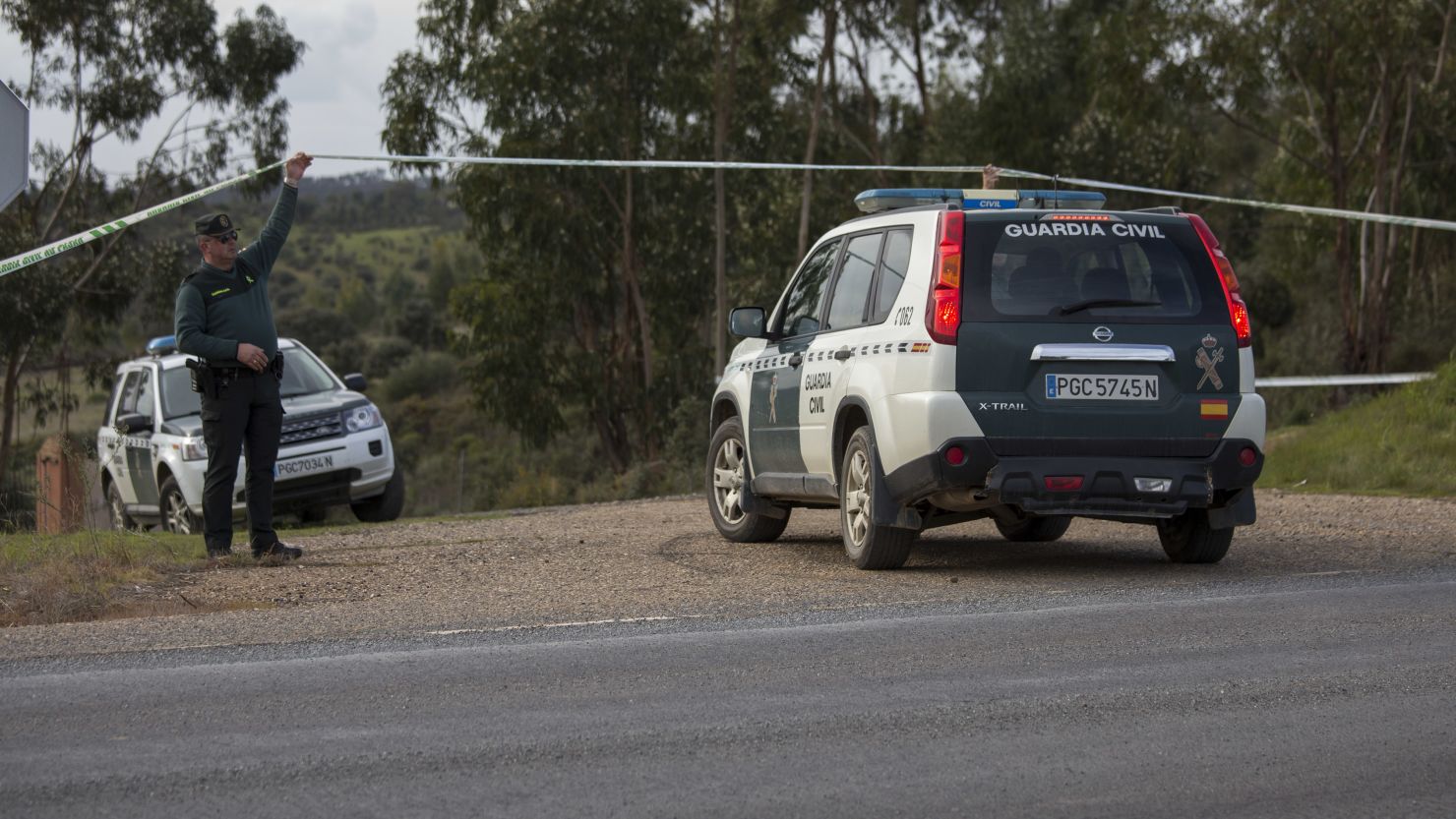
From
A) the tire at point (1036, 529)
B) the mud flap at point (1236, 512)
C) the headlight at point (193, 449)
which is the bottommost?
the tire at point (1036, 529)

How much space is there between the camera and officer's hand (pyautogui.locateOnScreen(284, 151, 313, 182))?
990cm

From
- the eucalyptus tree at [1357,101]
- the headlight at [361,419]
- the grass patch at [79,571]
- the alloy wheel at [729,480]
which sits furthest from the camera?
the eucalyptus tree at [1357,101]

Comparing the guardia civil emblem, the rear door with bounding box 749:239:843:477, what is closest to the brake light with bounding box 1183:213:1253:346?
the guardia civil emblem

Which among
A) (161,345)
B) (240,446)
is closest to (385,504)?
(161,345)

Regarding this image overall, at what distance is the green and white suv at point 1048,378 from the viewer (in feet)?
27.7

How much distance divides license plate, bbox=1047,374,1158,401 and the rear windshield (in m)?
0.30

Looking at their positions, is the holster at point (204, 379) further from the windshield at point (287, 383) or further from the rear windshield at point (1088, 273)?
the windshield at point (287, 383)

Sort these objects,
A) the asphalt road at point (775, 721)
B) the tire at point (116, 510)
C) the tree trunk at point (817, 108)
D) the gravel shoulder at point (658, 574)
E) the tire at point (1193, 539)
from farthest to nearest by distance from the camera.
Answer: the tree trunk at point (817, 108) → the tire at point (116, 510) → the tire at point (1193, 539) → the gravel shoulder at point (658, 574) → the asphalt road at point (775, 721)

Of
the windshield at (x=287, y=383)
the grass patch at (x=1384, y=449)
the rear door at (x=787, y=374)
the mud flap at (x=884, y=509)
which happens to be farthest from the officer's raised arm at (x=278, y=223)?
the grass patch at (x=1384, y=449)

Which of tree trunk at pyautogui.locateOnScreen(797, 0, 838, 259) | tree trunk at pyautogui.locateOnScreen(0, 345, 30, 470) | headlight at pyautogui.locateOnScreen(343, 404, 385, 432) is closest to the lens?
headlight at pyautogui.locateOnScreen(343, 404, 385, 432)

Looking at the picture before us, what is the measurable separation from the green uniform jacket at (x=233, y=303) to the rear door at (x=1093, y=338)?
4.01 m

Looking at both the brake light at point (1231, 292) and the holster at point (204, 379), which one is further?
the holster at point (204, 379)

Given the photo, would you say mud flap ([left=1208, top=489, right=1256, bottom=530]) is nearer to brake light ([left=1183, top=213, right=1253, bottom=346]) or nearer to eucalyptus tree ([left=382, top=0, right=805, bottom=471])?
brake light ([left=1183, top=213, right=1253, bottom=346])

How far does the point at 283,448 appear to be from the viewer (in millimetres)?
14695
